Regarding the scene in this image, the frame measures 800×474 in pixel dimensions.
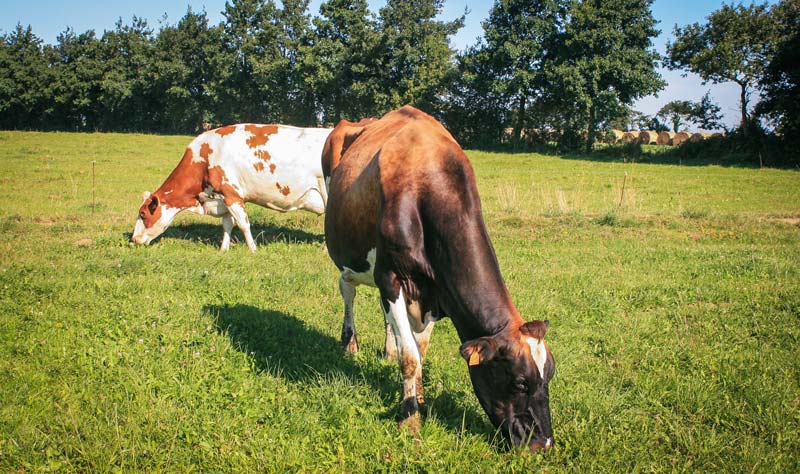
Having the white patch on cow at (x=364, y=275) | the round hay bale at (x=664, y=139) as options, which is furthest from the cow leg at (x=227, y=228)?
the round hay bale at (x=664, y=139)

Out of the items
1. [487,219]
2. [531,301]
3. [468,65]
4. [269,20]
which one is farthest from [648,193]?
[269,20]

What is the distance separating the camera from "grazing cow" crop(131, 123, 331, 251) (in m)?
11.0

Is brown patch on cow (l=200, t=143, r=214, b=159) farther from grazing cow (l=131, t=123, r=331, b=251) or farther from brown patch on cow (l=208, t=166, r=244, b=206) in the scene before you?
brown patch on cow (l=208, t=166, r=244, b=206)

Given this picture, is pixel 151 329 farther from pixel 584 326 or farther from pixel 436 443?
pixel 584 326

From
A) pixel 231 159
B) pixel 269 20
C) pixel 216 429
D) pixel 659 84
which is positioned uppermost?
pixel 269 20

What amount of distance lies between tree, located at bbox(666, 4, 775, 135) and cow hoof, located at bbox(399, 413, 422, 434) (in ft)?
121

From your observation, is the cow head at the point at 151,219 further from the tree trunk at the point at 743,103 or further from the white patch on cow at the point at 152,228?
the tree trunk at the point at 743,103

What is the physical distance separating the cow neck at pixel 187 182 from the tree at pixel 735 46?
109 ft

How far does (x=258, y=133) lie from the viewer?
37.1 ft

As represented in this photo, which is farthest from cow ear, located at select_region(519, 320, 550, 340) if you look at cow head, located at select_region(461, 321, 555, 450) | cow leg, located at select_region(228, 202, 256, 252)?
cow leg, located at select_region(228, 202, 256, 252)

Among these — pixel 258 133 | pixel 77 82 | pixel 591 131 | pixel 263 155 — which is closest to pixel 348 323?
pixel 263 155

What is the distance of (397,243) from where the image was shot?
3.96 metres

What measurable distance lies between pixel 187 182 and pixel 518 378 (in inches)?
368

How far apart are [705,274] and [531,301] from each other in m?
3.41
